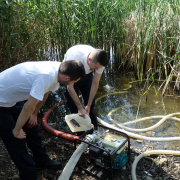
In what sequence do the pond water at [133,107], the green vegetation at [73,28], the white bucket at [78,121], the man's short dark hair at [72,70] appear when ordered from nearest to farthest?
the man's short dark hair at [72,70], the white bucket at [78,121], the pond water at [133,107], the green vegetation at [73,28]

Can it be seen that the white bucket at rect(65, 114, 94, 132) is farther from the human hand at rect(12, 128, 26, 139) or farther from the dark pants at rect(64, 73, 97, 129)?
the human hand at rect(12, 128, 26, 139)

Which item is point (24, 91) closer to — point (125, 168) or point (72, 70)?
point (72, 70)

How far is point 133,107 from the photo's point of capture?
3.82 metres

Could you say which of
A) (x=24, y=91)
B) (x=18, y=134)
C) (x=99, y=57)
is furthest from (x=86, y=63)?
(x=18, y=134)

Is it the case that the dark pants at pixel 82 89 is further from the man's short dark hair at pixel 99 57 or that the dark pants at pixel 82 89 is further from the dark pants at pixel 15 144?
the dark pants at pixel 15 144

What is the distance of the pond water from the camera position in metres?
2.98

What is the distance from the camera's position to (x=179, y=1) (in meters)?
4.07

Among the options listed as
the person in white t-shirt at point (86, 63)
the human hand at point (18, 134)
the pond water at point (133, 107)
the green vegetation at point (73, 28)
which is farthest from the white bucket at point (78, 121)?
the green vegetation at point (73, 28)

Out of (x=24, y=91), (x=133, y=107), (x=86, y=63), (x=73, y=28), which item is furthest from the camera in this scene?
(x=73, y=28)

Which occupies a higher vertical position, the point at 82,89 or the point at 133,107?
the point at 82,89

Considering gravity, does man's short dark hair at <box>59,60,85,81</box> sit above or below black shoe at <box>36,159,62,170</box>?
above

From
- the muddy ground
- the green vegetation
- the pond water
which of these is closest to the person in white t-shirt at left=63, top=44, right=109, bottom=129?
the muddy ground

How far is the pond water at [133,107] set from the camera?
2979 mm

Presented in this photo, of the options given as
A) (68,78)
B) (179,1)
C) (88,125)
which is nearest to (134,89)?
(179,1)
